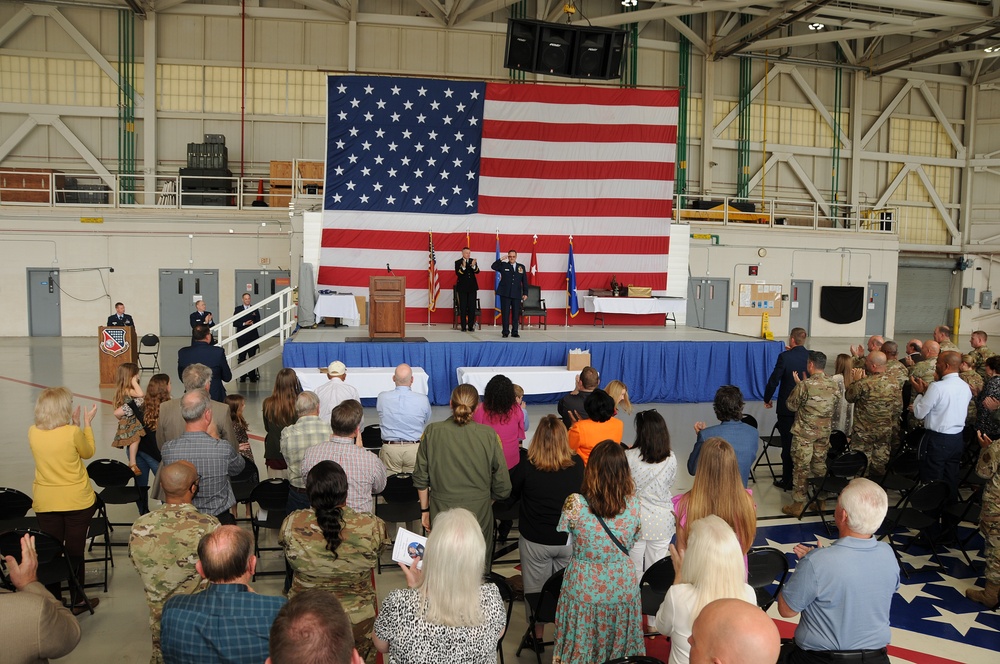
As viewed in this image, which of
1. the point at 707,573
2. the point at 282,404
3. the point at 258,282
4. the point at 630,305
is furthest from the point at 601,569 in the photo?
the point at 258,282

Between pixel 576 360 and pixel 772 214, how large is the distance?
11.8 metres

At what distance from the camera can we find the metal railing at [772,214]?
798 inches

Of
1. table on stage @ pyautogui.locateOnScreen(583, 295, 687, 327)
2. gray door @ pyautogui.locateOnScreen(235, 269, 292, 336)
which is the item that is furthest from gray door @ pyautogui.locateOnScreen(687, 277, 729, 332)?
gray door @ pyautogui.locateOnScreen(235, 269, 292, 336)

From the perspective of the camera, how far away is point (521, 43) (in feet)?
39.4

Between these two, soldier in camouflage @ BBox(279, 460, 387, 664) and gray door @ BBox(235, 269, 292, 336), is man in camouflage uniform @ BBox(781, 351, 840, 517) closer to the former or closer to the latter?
soldier in camouflage @ BBox(279, 460, 387, 664)

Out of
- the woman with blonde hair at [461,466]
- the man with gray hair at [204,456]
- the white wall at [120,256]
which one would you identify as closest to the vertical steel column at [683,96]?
the white wall at [120,256]

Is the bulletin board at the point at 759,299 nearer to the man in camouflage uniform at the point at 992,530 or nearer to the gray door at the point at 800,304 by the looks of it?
the gray door at the point at 800,304

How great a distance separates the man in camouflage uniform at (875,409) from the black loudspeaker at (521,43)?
25.2 feet

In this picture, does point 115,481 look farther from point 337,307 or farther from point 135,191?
point 135,191

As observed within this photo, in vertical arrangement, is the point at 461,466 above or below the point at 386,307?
below

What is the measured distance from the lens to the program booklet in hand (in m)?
2.68

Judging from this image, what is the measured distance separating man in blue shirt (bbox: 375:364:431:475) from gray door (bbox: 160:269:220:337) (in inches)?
582

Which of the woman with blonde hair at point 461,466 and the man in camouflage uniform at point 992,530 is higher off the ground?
the woman with blonde hair at point 461,466

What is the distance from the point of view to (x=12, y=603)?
2.27 meters
